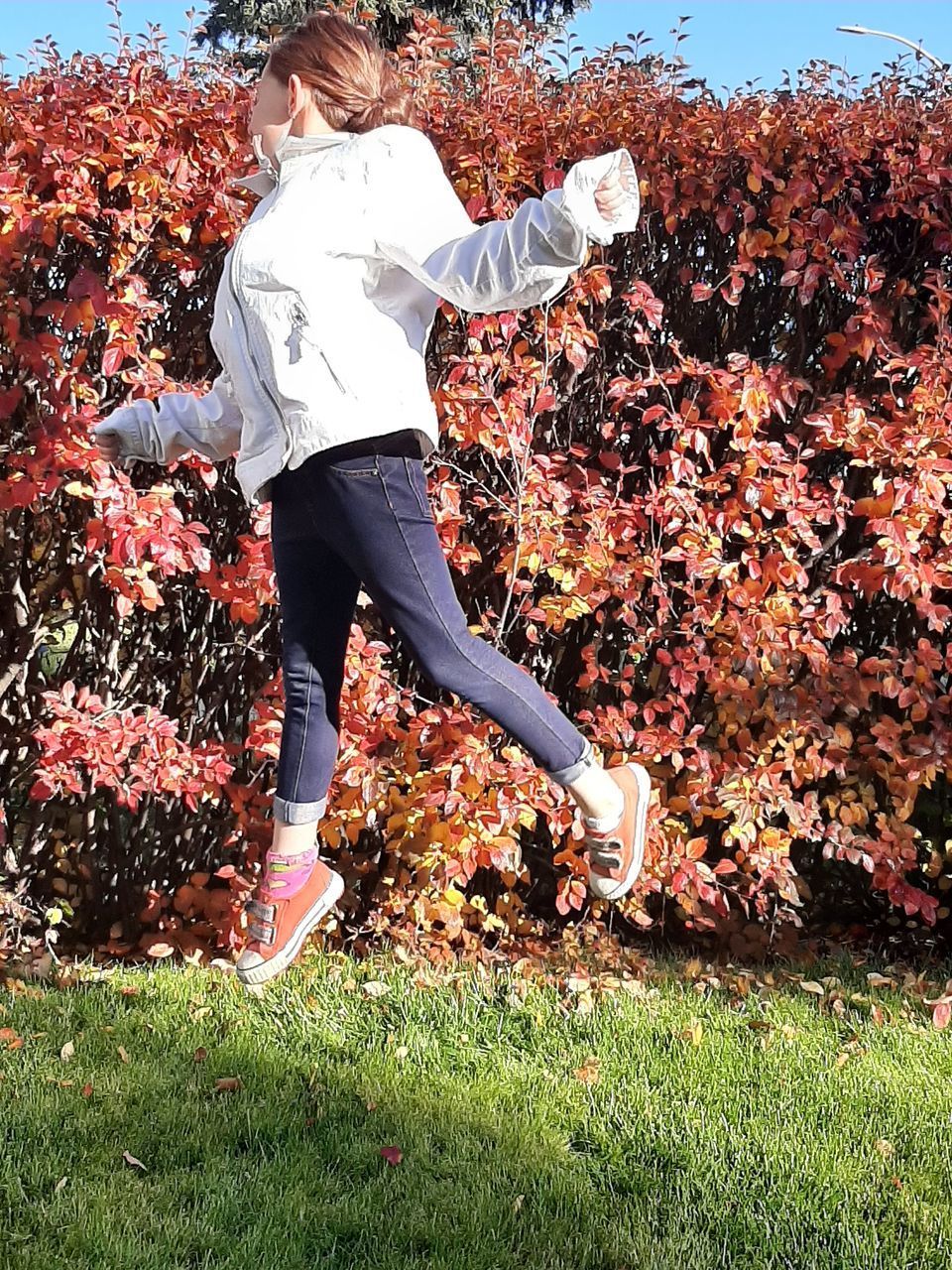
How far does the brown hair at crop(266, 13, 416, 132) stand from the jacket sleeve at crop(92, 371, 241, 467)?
0.58 meters

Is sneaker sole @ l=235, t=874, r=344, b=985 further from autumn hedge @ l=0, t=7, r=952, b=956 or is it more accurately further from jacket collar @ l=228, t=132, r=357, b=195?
jacket collar @ l=228, t=132, r=357, b=195

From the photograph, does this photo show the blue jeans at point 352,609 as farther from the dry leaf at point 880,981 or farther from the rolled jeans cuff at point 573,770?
the dry leaf at point 880,981

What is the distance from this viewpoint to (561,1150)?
262 cm

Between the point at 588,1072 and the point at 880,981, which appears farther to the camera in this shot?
the point at 880,981

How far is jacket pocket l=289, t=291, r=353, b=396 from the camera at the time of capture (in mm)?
2324

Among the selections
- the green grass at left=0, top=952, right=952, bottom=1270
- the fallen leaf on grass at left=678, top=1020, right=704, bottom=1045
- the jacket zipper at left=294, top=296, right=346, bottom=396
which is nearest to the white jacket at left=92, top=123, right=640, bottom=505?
the jacket zipper at left=294, top=296, right=346, bottom=396

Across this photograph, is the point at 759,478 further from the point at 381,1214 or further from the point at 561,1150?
the point at 381,1214

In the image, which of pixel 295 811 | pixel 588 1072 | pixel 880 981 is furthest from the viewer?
pixel 880 981

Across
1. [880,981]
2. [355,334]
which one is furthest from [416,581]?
[880,981]

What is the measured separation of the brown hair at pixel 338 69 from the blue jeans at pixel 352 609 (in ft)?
2.24

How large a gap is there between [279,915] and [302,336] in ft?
4.21

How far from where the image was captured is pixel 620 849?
282 centimetres

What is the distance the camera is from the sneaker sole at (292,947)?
279cm

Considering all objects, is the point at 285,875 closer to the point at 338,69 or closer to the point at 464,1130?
the point at 464,1130
